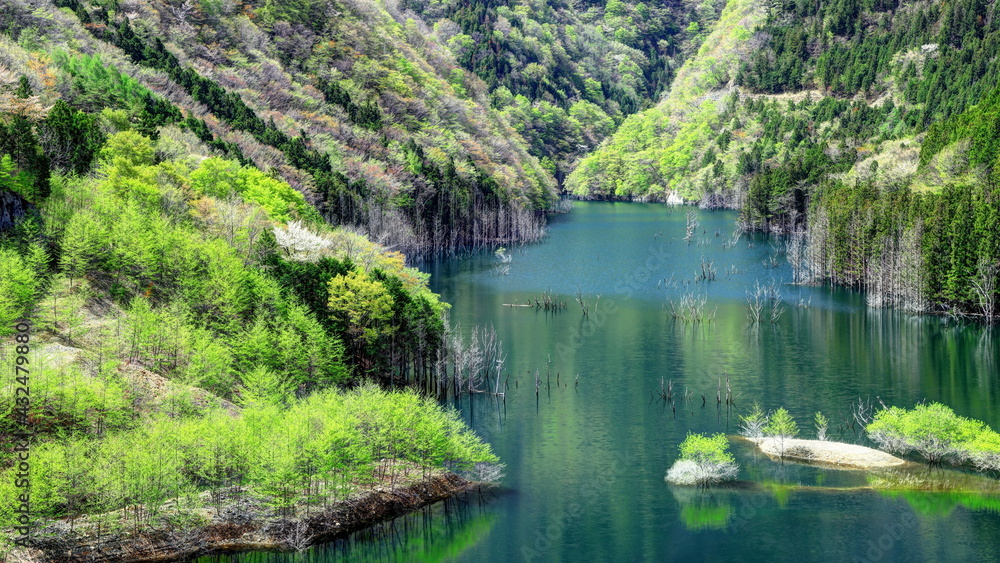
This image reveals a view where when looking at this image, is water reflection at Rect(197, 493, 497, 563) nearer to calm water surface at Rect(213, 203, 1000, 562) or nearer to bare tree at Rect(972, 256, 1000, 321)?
calm water surface at Rect(213, 203, 1000, 562)

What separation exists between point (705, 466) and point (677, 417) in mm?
11452

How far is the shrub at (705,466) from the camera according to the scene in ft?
180

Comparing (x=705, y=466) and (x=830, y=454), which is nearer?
(x=705, y=466)

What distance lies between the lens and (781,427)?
59.8m

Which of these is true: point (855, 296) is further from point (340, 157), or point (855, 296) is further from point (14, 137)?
point (14, 137)

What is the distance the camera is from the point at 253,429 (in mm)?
50031

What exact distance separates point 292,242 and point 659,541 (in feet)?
152

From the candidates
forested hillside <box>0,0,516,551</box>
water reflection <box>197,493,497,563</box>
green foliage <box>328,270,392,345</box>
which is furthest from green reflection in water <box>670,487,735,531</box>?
green foliage <box>328,270,392,345</box>

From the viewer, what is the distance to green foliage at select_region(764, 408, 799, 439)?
5984cm

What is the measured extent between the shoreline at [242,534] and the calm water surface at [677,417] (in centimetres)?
104

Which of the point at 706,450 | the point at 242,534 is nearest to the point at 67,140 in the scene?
the point at 242,534

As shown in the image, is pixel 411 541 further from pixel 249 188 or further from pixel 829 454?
pixel 249 188

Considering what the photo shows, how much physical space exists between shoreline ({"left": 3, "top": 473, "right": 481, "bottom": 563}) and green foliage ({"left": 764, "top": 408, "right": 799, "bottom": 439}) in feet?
69.9

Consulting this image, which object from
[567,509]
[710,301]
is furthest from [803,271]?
[567,509]
